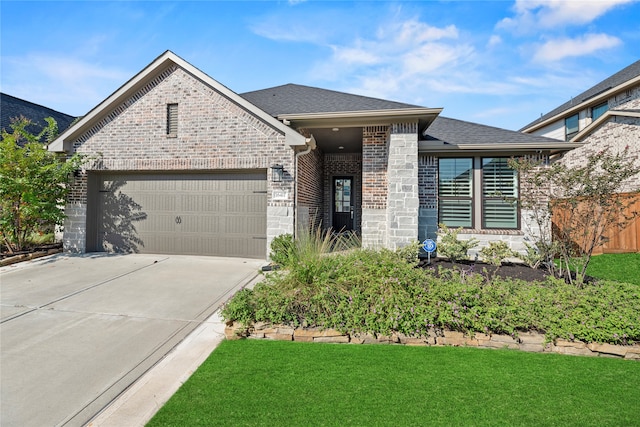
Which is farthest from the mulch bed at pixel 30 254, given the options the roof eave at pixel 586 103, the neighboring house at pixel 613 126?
the roof eave at pixel 586 103

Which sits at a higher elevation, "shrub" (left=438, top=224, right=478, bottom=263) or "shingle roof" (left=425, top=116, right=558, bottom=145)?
"shingle roof" (left=425, top=116, right=558, bottom=145)

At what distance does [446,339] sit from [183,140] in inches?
305

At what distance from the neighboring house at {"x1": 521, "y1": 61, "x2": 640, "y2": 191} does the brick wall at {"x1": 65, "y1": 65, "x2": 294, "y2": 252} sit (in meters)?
11.0

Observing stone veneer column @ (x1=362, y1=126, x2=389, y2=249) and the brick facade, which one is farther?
the brick facade

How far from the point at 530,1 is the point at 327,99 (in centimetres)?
539

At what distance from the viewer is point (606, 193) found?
460 cm

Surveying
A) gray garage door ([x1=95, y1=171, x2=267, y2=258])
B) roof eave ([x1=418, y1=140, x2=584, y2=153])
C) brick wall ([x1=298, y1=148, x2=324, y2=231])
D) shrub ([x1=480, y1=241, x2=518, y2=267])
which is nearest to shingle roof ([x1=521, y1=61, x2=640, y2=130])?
roof eave ([x1=418, y1=140, x2=584, y2=153])

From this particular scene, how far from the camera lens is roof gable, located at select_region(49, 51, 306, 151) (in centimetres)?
747

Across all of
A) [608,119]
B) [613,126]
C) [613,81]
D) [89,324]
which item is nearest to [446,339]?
[89,324]

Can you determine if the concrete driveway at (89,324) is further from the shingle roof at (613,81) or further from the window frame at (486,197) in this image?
the shingle roof at (613,81)

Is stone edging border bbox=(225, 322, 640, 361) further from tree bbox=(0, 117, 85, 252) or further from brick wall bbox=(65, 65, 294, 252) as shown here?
tree bbox=(0, 117, 85, 252)

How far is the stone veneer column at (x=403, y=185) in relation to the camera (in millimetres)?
7133

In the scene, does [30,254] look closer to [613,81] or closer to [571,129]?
[571,129]

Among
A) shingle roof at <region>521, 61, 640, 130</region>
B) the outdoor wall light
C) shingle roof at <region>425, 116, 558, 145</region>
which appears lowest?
the outdoor wall light
